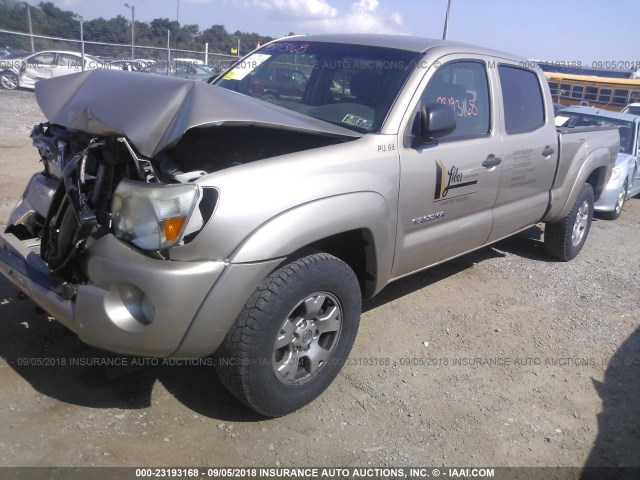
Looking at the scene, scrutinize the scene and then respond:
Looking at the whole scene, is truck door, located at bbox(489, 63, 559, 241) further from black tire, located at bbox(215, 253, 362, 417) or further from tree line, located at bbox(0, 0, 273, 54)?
tree line, located at bbox(0, 0, 273, 54)

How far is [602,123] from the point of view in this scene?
8984 mm

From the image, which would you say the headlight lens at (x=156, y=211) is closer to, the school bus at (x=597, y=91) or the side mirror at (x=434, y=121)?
the side mirror at (x=434, y=121)

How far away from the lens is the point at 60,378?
3.11m

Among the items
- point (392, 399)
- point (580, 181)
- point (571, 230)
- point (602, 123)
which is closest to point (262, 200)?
point (392, 399)

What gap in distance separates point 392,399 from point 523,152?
2.30m

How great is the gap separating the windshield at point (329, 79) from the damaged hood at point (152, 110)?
32 cm

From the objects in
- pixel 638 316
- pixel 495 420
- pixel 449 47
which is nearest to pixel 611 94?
pixel 638 316

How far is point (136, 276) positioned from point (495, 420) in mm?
2090

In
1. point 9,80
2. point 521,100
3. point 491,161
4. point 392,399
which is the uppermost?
point 521,100

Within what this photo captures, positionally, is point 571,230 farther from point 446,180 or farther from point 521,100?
point 446,180

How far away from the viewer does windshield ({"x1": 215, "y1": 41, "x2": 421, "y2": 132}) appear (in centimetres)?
350

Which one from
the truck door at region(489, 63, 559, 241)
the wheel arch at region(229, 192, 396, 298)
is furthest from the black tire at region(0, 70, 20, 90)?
the wheel arch at region(229, 192, 396, 298)

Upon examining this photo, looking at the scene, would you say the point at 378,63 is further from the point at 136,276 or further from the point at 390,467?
the point at 390,467

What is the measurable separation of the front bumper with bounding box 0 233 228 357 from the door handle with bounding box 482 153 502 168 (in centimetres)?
230
